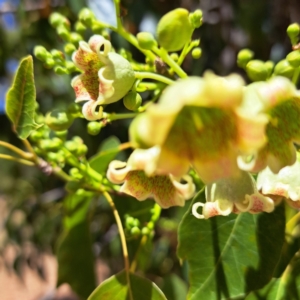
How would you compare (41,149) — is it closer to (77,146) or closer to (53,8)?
(77,146)

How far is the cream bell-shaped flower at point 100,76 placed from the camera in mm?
598

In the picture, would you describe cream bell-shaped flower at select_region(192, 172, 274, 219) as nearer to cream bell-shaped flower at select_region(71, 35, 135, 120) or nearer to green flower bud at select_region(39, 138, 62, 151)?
cream bell-shaped flower at select_region(71, 35, 135, 120)

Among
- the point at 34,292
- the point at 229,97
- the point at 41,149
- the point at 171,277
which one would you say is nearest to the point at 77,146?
the point at 41,149

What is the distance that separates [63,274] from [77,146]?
1.37 ft

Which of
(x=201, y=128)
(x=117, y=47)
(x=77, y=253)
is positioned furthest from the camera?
(x=117, y=47)

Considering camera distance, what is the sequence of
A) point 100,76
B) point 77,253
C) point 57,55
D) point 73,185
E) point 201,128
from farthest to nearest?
point 77,253
point 73,185
point 57,55
point 100,76
point 201,128

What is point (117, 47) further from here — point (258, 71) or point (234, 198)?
point (234, 198)

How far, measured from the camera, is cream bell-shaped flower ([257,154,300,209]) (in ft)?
2.13

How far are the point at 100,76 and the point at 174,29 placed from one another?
156 millimetres

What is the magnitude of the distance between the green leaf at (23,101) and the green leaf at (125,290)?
32 cm

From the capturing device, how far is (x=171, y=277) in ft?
4.54

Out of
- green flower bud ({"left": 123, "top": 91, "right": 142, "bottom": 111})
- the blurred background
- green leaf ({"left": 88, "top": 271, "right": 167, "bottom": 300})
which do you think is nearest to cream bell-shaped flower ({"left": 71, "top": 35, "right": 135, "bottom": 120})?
green flower bud ({"left": 123, "top": 91, "right": 142, "bottom": 111})

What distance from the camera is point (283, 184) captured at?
654 millimetres

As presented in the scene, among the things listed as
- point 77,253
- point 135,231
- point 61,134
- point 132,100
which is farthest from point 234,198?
point 77,253
